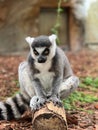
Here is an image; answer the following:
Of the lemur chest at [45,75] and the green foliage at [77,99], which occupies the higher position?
the lemur chest at [45,75]

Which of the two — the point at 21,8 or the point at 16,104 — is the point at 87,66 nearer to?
the point at 21,8

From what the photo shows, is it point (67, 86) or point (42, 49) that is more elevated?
point (42, 49)

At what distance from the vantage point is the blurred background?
36.3 feet

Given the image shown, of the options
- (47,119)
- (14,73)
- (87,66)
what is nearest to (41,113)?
(47,119)

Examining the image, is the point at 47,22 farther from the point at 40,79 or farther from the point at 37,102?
the point at 37,102

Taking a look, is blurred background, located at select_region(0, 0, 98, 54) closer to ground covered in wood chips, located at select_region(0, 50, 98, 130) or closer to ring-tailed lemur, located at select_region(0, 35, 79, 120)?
ground covered in wood chips, located at select_region(0, 50, 98, 130)

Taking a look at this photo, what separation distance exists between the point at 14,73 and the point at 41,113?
3914 millimetres

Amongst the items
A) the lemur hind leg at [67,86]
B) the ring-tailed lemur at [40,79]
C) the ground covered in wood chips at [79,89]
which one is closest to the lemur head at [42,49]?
the ring-tailed lemur at [40,79]

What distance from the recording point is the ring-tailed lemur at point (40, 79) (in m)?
5.28

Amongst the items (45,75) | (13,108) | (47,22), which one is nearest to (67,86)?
(45,75)

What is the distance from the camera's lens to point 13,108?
17.6 feet

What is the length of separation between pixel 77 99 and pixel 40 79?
4.34ft

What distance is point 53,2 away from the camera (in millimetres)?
11461

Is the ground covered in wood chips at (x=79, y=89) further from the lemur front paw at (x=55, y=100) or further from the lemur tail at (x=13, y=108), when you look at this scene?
the lemur front paw at (x=55, y=100)
